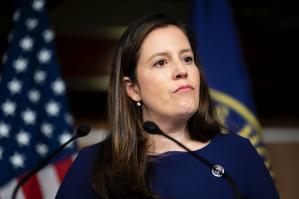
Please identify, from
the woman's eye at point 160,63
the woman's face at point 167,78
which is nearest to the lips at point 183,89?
the woman's face at point 167,78

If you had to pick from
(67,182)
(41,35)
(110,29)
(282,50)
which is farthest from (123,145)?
(282,50)

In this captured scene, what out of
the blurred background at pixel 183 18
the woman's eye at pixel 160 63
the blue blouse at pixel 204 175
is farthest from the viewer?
the blurred background at pixel 183 18

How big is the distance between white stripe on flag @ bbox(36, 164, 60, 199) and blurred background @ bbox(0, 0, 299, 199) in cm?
87

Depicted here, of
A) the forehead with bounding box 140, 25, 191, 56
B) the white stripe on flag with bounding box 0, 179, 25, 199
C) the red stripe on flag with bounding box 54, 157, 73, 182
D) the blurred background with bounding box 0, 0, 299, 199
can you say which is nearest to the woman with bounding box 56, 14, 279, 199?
the forehead with bounding box 140, 25, 191, 56

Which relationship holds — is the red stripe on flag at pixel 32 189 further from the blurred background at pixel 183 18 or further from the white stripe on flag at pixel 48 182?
the blurred background at pixel 183 18

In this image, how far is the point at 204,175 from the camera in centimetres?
109

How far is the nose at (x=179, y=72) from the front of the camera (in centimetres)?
110

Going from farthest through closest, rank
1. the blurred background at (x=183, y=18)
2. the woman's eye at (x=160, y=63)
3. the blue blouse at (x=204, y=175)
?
the blurred background at (x=183, y=18) → the woman's eye at (x=160, y=63) → the blue blouse at (x=204, y=175)

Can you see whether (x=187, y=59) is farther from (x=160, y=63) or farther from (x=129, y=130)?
(x=129, y=130)

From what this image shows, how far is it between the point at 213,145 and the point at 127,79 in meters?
0.46

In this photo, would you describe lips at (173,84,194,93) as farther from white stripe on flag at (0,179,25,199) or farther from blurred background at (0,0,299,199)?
blurred background at (0,0,299,199)

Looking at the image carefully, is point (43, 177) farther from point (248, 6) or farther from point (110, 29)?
point (248, 6)

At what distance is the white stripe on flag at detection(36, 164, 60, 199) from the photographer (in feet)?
6.07

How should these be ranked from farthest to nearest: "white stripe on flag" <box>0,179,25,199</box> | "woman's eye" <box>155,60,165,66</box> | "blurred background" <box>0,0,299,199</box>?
"blurred background" <box>0,0,299,199</box> → "white stripe on flag" <box>0,179,25,199</box> → "woman's eye" <box>155,60,165,66</box>
